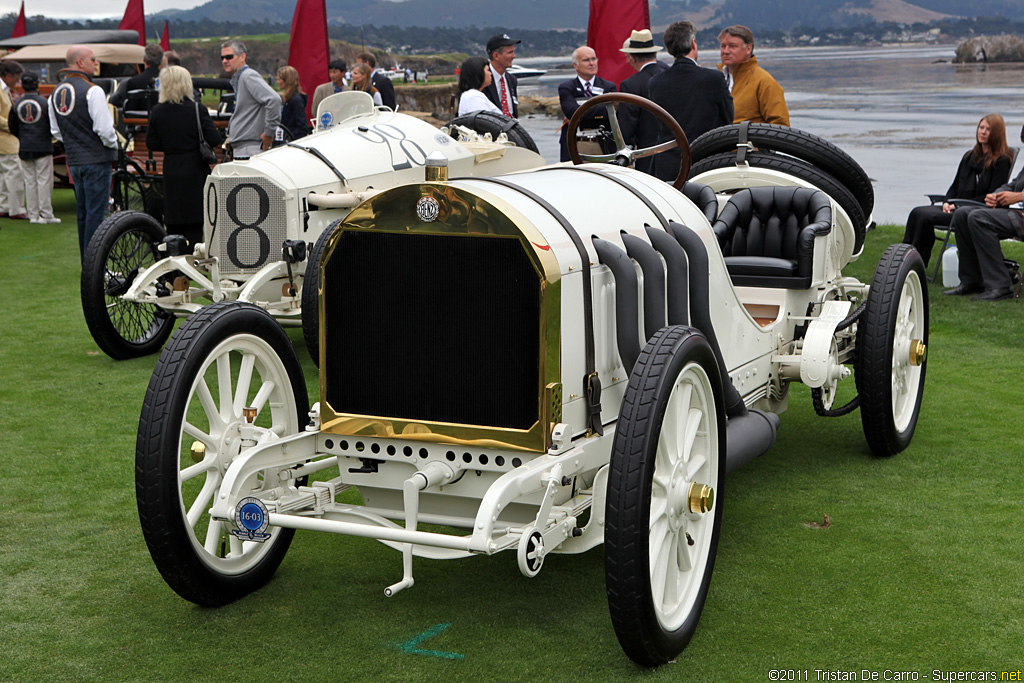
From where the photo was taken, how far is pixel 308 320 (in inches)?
215

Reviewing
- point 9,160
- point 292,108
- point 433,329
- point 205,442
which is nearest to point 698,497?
point 433,329

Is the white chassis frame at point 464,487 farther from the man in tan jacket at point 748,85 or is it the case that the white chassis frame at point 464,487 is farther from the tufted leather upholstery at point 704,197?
the man in tan jacket at point 748,85

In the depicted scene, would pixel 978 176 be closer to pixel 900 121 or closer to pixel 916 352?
pixel 916 352

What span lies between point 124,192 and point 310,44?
276 cm

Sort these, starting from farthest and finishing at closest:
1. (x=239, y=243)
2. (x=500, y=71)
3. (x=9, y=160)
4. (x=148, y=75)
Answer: (x=9, y=160), (x=148, y=75), (x=500, y=71), (x=239, y=243)

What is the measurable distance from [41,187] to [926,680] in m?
13.2

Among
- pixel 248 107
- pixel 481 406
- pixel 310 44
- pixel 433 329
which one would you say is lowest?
pixel 481 406

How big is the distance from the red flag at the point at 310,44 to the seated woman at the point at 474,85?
311 centimetres

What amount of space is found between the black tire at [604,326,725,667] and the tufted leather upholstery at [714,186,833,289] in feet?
6.02

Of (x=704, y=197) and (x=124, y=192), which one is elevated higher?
(x=704, y=197)

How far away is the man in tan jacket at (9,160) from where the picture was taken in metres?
13.6

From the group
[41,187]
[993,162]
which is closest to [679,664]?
[993,162]

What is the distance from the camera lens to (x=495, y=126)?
8930 millimetres

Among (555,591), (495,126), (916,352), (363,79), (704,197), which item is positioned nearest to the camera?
(555,591)
